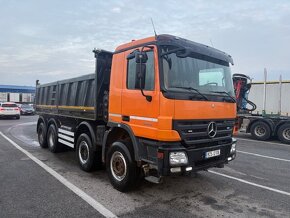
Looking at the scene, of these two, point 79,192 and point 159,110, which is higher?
point 159,110

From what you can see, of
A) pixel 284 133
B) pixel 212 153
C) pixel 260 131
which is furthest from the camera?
pixel 260 131

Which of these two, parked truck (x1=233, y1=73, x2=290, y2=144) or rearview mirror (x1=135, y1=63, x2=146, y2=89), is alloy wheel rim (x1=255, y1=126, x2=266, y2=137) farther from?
rearview mirror (x1=135, y1=63, x2=146, y2=89)

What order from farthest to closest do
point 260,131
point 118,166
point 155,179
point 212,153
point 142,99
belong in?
point 260,131 → point 118,166 → point 212,153 → point 142,99 → point 155,179

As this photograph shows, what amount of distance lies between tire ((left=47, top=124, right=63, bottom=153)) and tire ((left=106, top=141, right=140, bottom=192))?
3.76 metres

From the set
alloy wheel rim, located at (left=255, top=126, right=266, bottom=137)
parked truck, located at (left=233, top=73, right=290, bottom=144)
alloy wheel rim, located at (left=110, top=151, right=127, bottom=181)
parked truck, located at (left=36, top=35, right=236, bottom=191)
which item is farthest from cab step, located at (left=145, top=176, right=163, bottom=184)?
alloy wheel rim, located at (left=255, top=126, right=266, bottom=137)

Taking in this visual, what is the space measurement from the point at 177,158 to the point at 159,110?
0.80 meters

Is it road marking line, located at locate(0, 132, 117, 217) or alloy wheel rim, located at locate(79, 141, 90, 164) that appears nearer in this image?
road marking line, located at locate(0, 132, 117, 217)

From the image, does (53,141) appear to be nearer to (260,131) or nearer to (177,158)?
(177,158)

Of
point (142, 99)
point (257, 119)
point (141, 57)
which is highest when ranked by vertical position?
point (141, 57)

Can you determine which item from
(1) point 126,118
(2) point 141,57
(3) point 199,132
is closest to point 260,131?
(3) point 199,132

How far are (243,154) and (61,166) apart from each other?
5.80 metres

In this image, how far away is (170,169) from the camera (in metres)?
4.38

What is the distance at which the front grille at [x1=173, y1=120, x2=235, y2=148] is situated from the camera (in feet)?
14.7

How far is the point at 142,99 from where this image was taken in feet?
15.5
